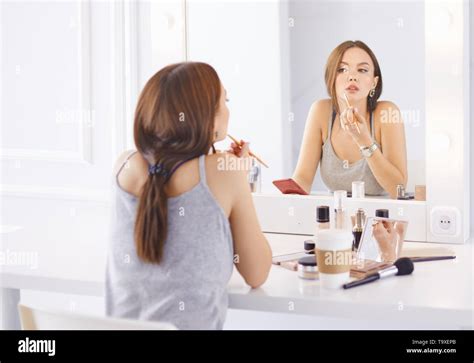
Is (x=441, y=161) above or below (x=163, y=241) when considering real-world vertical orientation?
above

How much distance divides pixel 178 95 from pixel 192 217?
0.72 ft

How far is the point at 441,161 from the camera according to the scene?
202 cm

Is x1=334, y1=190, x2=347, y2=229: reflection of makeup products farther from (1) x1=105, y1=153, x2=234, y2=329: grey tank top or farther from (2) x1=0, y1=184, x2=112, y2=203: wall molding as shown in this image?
(2) x1=0, y1=184, x2=112, y2=203: wall molding

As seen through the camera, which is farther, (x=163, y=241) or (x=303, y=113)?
(x=303, y=113)

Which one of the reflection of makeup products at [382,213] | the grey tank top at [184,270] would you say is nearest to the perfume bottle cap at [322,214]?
the reflection of makeup products at [382,213]

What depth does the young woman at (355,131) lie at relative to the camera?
2080 mm

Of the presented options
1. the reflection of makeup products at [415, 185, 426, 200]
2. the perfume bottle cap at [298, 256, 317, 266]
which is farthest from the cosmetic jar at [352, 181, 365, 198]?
the perfume bottle cap at [298, 256, 317, 266]

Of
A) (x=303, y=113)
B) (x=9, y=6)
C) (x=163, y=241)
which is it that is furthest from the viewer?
(x=9, y=6)

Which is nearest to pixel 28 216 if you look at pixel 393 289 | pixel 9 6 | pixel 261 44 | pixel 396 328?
pixel 9 6

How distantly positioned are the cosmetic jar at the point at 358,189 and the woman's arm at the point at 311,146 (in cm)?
10

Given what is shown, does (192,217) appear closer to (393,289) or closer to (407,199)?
(393,289)

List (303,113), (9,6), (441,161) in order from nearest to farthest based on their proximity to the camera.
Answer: (441,161) → (303,113) → (9,6)

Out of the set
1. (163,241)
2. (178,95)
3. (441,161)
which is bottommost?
(163,241)

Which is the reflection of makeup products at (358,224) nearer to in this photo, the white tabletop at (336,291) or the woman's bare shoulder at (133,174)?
the white tabletop at (336,291)
